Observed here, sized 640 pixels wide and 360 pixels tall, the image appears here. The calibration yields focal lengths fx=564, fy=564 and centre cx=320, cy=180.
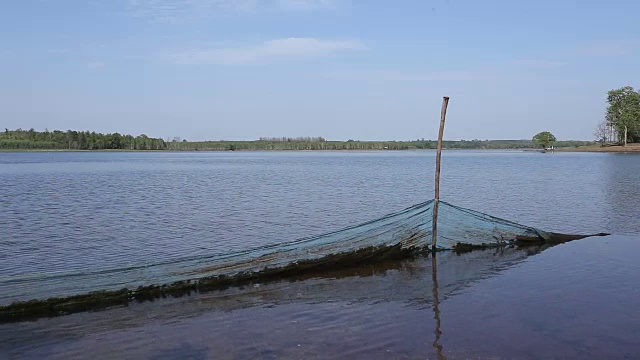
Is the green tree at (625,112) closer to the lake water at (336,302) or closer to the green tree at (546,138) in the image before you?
the green tree at (546,138)

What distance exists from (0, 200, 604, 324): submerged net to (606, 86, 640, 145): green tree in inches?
3076

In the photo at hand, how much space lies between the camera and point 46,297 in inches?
273

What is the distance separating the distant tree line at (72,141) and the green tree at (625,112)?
354 feet

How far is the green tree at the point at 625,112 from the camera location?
3140 inches

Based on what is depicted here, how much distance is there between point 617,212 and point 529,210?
252cm

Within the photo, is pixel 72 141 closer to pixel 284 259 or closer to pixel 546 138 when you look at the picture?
pixel 546 138

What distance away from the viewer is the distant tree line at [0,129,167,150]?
5142 inches

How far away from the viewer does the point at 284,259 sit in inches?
347

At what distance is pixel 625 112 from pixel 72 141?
119 m

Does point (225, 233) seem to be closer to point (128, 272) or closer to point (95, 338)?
point (128, 272)

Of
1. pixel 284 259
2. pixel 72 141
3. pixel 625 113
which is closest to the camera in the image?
pixel 284 259

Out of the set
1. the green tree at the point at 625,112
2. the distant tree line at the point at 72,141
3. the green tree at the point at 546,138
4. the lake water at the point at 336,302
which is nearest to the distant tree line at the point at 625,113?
the green tree at the point at 625,112

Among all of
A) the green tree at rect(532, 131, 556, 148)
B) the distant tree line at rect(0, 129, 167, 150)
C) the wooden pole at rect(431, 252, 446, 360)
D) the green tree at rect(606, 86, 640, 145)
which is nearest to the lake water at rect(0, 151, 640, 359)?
the wooden pole at rect(431, 252, 446, 360)

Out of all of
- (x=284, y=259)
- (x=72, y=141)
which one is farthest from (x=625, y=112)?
(x=72, y=141)
